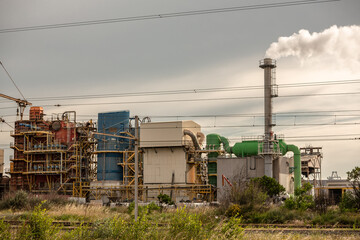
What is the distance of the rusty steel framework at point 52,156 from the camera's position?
189ft

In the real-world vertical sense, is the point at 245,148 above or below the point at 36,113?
below

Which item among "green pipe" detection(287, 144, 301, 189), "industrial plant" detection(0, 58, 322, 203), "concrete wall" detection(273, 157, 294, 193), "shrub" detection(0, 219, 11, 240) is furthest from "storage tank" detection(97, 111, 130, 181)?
"shrub" detection(0, 219, 11, 240)

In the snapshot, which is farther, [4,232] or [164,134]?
[164,134]

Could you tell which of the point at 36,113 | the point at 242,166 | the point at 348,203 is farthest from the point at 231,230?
the point at 36,113

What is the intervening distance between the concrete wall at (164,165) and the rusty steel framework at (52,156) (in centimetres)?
776

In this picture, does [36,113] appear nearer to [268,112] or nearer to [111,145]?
[111,145]

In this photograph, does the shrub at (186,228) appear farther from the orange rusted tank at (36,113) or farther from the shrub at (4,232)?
the orange rusted tank at (36,113)

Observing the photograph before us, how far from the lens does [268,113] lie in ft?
164

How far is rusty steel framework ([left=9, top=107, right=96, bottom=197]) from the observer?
5772 cm

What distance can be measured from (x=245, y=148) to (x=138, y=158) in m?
13.3

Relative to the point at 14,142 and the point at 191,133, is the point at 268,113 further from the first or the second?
the point at 14,142

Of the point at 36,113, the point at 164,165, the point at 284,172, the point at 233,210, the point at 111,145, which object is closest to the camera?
the point at 233,210

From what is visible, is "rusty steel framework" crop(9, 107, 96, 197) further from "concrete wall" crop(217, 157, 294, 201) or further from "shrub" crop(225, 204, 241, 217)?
"shrub" crop(225, 204, 241, 217)

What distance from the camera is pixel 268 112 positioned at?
50125 millimetres
